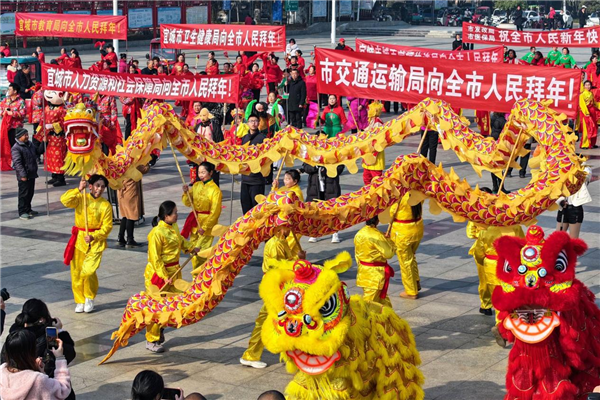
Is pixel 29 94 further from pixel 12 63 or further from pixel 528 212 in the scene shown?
pixel 528 212

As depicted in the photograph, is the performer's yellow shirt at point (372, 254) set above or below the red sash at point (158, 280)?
above

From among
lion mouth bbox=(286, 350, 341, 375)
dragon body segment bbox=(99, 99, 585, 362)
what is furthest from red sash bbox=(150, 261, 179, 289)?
lion mouth bbox=(286, 350, 341, 375)

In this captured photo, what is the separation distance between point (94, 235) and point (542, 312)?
5787 millimetres

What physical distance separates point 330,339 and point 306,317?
24 centimetres

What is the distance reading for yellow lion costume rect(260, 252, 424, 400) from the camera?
7199mm

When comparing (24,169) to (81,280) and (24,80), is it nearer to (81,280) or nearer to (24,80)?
(81,280)

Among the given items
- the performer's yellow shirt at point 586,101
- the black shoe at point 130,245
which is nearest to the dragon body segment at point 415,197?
the black shoe at point 130,245

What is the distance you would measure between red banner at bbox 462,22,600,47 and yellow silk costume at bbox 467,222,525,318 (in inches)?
584

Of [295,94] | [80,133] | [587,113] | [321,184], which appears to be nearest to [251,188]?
[321,184]

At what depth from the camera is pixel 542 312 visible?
7719mm

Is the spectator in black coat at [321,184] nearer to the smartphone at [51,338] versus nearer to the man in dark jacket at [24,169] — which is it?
the man in dark jacket at [24,169]

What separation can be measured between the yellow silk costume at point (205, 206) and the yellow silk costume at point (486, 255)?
3.21 m

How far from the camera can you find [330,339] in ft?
23.6

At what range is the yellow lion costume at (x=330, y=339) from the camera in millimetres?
7199
